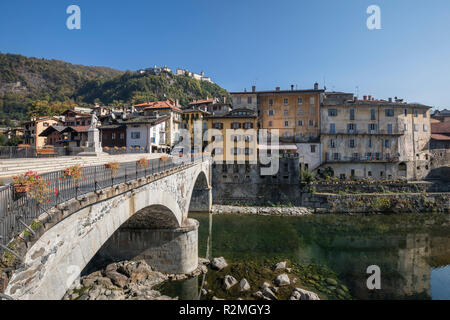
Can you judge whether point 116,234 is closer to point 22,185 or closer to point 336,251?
point 22,185

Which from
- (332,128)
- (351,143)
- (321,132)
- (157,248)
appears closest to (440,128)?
(351,143)

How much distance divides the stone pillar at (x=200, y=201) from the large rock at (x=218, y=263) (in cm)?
1839

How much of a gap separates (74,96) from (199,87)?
66182mm

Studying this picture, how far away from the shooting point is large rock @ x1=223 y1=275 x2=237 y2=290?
1722 cm

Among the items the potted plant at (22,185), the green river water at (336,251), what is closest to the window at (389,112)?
the green river water at (336,251)

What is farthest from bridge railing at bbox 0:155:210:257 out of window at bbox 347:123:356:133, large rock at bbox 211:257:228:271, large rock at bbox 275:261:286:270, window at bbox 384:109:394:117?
window at bbox 384:109:394:117

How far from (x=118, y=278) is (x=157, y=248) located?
3.32 meters

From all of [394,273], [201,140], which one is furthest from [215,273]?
[201,140]

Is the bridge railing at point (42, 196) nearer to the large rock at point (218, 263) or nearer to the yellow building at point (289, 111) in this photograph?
the large rock at point (218, 263)

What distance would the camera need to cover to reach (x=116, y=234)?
19156mm

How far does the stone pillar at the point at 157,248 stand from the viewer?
18.8 meters

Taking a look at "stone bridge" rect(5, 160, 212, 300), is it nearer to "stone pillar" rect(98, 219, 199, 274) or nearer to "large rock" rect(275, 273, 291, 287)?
"stone pillar" rect(98, 219, 199, 274)

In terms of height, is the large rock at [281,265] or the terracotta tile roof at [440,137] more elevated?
the terracotta tile roof at [440,137]

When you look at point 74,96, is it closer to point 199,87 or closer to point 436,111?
point 199,87
